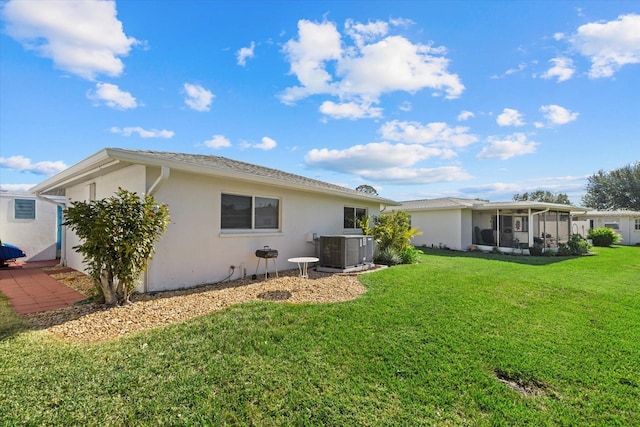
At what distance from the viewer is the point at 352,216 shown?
12.2 m

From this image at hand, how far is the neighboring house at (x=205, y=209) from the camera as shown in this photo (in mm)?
6027

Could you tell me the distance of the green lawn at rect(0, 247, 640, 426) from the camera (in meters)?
2.63

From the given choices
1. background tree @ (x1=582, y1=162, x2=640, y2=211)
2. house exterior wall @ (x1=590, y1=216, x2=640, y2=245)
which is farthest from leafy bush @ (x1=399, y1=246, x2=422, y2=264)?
background tree @ (x1=582, y1=162, x2=640, y2=211)

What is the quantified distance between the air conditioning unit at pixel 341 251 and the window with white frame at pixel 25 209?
11.8 metres

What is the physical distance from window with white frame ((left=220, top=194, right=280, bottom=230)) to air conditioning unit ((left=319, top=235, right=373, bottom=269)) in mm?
1658

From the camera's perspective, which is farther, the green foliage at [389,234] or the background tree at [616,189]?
the background tree at [616,189]

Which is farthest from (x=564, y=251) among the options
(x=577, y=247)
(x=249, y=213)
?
(x=249, y=213)

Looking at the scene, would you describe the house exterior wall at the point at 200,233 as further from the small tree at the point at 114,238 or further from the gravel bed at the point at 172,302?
the small tree at the point at 114,238

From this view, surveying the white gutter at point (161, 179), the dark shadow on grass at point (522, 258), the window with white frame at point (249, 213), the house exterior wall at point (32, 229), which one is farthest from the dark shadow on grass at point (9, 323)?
the dark shadow on grass at point (522, 258)

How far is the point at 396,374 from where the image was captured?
3287mm

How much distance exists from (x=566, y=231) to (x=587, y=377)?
1995cm

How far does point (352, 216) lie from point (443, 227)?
28.7 feet

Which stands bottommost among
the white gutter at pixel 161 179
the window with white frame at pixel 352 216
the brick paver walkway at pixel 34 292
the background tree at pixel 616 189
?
the brick paver walkway at pixel 34 292

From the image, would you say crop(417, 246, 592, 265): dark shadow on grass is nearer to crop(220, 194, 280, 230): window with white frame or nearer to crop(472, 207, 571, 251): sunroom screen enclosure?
crop(472, 207, 571, 251): sunroom screen enclosure
